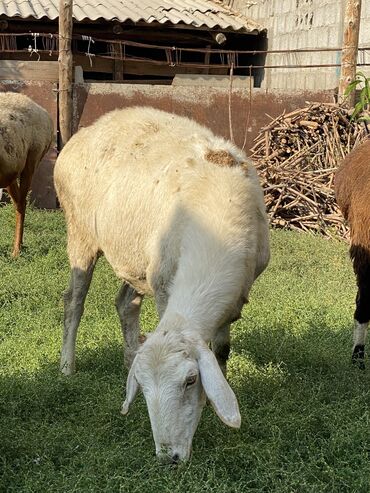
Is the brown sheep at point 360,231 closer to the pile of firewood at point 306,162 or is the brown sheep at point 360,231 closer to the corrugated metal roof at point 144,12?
the pile of firewood at point 306,162

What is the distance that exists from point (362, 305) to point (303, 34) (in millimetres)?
10034

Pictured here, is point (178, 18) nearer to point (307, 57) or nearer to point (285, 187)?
point (307, 57)

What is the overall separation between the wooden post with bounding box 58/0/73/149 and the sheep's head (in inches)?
301

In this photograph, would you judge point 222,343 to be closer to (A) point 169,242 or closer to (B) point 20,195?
(A) point 169,242

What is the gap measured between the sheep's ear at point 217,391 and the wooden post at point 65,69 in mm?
7732

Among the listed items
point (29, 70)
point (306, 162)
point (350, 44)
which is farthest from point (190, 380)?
point (29, 70)

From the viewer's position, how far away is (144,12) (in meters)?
15.2

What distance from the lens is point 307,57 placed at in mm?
14266

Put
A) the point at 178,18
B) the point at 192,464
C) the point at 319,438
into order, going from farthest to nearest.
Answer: the point at 178,18, the point at 319,438, the point at 192,464

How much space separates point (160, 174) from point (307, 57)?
10591mm

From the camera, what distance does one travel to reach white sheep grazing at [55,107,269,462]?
3225 mm

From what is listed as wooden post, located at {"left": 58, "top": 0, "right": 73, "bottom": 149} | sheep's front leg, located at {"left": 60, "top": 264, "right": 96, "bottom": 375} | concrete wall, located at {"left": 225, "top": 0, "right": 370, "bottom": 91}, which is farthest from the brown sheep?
concrete wall, located at {"left": 225, "top": 0, "right": 370, "bottom": 91}

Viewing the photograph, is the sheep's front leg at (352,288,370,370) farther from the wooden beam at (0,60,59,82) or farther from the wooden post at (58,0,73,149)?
the wooden beam at (0,60,59,82)

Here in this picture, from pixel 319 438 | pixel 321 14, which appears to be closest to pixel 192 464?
pixel 319 438
